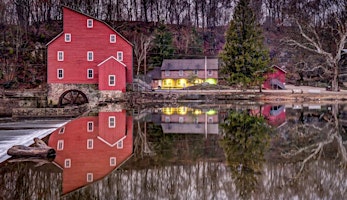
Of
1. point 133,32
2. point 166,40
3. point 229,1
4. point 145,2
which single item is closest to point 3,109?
point 166,40

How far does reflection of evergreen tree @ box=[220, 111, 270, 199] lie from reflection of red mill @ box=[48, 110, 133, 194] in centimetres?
402

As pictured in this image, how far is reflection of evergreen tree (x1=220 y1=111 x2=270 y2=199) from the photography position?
34.0 feet

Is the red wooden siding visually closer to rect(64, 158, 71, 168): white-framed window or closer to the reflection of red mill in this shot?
the reflection of red mill

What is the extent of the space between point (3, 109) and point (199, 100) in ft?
69.5

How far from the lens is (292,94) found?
4378 centimetres

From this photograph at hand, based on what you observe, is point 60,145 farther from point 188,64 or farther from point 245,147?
point 188,64

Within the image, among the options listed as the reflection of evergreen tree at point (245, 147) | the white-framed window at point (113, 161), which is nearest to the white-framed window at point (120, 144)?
the white-framed window at point (113, 161)

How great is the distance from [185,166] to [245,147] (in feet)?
13.3

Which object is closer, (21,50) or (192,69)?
(21,50)

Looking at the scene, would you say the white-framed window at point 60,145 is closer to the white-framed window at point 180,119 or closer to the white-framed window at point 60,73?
the white-framed window at point 180,119

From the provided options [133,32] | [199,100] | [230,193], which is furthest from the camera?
[133,32]

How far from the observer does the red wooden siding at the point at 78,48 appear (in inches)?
1567

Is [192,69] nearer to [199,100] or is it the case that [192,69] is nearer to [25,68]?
[199,100]

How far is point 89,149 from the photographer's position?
14773mm
